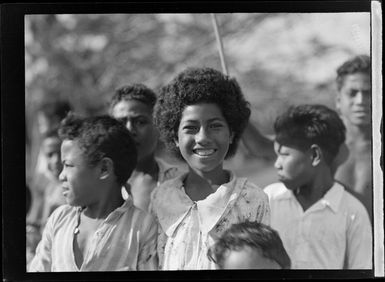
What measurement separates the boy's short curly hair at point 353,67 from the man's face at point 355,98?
2 centimetres

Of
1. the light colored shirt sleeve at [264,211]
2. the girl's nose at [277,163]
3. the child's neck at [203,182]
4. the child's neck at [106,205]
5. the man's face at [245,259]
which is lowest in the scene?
the man's face at [245,259]

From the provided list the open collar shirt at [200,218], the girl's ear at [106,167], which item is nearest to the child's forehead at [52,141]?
the girl's ear at [106,167]

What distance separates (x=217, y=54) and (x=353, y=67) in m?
0.73

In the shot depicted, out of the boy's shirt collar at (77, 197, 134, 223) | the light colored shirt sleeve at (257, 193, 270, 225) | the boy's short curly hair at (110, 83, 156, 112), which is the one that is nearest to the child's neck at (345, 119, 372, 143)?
the light colored shirt sleeve at (257, 193, 270, 225)

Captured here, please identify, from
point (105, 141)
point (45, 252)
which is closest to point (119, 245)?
point (45, 252)

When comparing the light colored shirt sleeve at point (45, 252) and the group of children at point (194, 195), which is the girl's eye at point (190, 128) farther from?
the light colored shirt sleeve at point (45, 252)

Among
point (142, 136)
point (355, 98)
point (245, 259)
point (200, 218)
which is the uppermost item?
point (355, 98)

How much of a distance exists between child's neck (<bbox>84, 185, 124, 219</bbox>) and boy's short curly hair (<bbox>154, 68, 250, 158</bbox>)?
37cm

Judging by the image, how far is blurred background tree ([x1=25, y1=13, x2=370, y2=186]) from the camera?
360 cm

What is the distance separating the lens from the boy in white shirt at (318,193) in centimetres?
361

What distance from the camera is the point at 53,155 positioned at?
362cm

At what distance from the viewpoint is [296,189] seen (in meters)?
3.62

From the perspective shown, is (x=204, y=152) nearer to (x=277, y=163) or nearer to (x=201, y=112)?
(x=201, y=112)

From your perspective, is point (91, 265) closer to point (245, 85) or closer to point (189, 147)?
point (189, 147)
